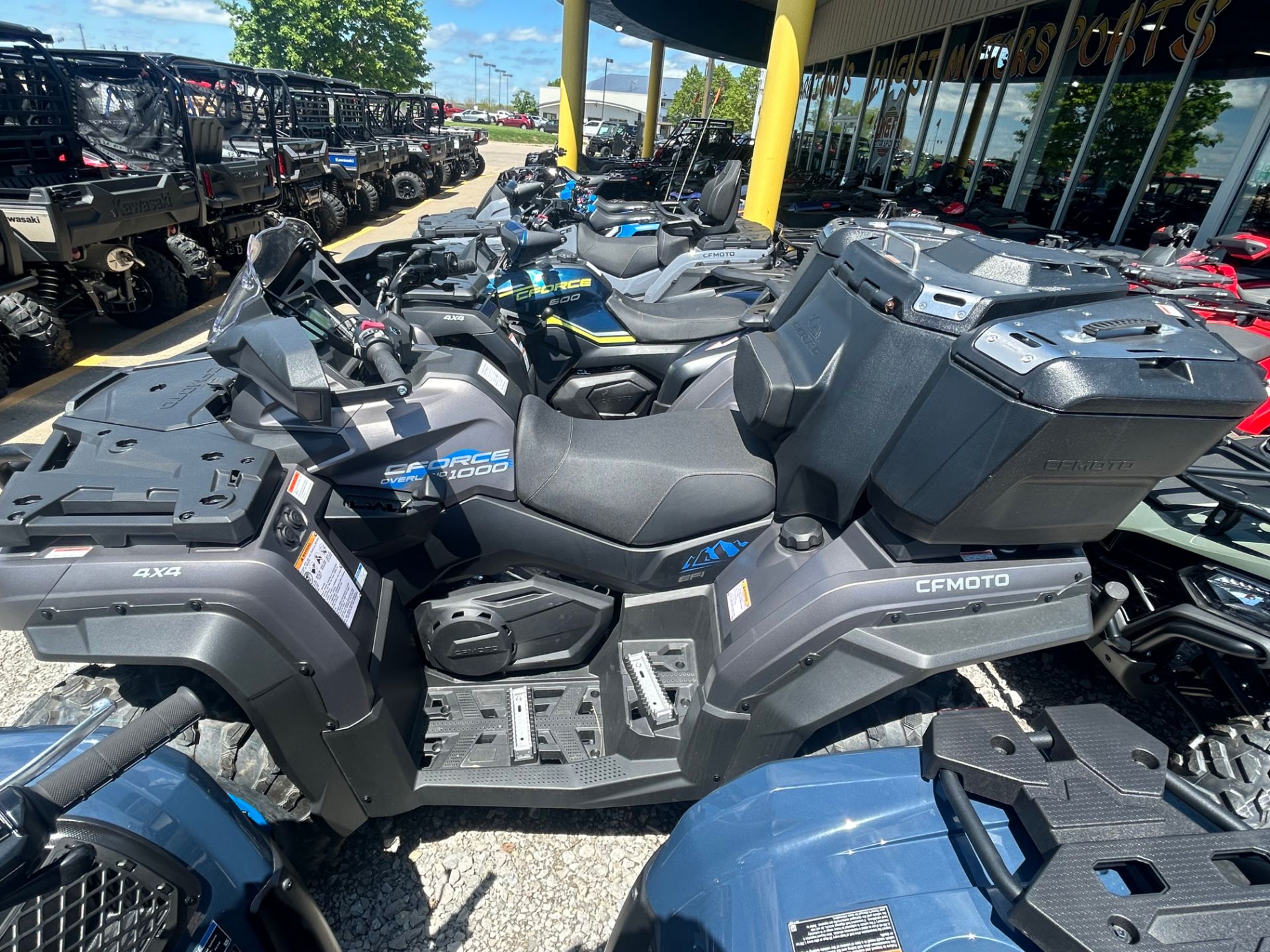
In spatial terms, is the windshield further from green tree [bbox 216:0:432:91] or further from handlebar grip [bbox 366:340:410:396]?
green tree [bbox 216:0:432:91]

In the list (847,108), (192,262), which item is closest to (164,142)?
(192,262)

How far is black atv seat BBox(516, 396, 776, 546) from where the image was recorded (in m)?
2.04

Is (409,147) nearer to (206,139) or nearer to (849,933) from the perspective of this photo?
(206,139)

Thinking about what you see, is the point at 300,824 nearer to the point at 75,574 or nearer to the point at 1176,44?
the point at 75,574

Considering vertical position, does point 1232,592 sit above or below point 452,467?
below

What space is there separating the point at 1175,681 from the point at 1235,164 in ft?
24.2

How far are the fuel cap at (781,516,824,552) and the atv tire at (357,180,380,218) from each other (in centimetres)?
1322

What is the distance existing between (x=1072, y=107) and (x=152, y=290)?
11.5 metres

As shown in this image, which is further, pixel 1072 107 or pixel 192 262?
pixel 1072 107

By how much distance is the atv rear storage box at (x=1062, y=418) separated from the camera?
4.43 ft

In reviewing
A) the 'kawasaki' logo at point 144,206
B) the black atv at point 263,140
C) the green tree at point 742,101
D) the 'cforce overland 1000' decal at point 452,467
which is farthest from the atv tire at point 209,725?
the green tree at point 742,101

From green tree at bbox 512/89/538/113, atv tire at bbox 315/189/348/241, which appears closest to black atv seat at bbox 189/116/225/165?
atv tire at bbox 315/189/348/241

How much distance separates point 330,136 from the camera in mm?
13836

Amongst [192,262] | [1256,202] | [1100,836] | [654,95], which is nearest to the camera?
[1100,836]
